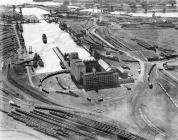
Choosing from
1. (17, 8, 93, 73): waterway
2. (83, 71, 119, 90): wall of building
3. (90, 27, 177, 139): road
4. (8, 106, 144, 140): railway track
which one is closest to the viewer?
(8, 106, 144, 140): railway track

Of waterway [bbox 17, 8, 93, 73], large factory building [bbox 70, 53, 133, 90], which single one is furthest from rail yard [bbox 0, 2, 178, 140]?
waterway [bbox 17, 8, 93, 73]

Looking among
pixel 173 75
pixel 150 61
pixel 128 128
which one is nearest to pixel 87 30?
pixel 150 61

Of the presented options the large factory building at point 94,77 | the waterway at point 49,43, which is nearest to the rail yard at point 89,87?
the large factory building at point 94,77

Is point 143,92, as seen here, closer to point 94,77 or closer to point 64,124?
point 94,77

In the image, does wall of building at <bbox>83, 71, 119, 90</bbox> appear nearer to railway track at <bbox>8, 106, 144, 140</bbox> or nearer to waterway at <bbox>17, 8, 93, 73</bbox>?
railway track at <bbox>8, 106, 144, 140</bbox>

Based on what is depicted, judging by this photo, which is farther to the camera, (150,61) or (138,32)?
(138,32)

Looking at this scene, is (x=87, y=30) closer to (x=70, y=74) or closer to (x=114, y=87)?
(x=70, y=74)
